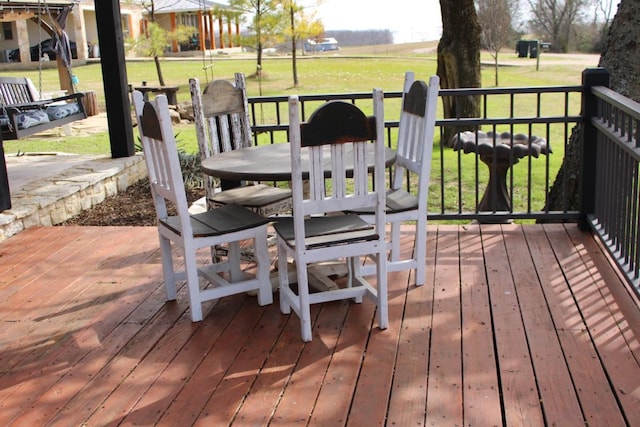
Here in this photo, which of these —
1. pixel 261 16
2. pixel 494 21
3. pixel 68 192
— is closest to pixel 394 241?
pixel 68 192

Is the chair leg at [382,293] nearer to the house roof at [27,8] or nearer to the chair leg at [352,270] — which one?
the chair leg at [352,270]

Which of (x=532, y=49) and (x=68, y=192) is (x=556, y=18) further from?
(x=68, y=192)

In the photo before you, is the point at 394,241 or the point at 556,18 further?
the point at 556,18

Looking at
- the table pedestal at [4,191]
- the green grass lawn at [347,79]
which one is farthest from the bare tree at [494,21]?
the table pedestal at [4,191]

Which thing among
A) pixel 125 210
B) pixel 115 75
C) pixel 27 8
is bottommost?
pixel 125 210

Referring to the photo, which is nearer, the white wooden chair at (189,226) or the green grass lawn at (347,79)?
the white wooden chair at (189,226)

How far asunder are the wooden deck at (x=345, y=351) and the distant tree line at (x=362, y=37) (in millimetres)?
29133

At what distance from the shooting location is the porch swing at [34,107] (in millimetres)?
5844

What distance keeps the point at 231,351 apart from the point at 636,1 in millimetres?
3808

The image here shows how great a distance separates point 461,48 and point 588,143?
5691 mm

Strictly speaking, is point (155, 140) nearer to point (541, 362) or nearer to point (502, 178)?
point (541, 362)

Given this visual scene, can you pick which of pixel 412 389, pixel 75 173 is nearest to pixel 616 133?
pixel 412 389

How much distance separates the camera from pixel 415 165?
3760 mm

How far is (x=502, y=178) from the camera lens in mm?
6242
